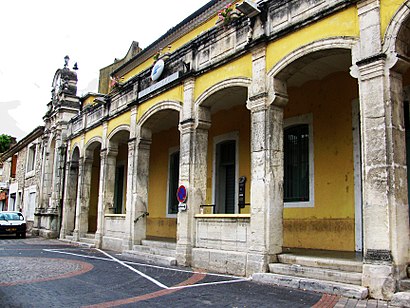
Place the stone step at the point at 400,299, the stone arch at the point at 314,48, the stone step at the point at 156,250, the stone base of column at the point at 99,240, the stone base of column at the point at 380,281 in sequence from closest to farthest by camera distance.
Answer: the stone step at the point at 400,299, the stone base of column at the point at 380,281, the stone arch at the point at 314,48, the stone step at the point at 156,250, the stone base of column at the point at 99,240

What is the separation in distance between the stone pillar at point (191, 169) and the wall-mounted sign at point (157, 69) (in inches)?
68.4

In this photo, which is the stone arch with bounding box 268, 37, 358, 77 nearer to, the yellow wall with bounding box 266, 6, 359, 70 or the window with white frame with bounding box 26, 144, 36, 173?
the yellow wall with bounding box 266, 6, 359, 70

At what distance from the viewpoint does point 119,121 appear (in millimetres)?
15023

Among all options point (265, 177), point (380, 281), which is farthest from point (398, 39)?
point (380, 281)

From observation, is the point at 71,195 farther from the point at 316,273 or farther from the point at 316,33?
the point at 316,33

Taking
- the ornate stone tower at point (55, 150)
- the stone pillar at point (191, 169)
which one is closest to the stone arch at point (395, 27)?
the stone pillar at point (191, 169)

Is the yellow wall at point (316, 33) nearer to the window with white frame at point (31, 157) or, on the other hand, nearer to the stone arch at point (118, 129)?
the stone arch at point (118, 129)

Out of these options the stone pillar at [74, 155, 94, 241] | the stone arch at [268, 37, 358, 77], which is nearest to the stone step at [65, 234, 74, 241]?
the stone pillar at [74, 155, 94, 241]

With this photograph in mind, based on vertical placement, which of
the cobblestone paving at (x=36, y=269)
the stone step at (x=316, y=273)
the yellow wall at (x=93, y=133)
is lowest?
the cobblestone paving at (x=36, y=269)

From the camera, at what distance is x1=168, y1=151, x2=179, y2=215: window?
16041 millimetres

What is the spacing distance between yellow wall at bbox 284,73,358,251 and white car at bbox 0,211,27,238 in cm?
1509

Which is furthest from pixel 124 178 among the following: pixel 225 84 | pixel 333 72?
pixel 333 72

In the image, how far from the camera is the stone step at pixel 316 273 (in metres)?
6.59

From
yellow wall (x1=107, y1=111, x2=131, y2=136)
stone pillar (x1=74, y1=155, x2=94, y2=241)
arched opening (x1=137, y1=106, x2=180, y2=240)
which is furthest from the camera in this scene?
stone pillar (x1=74, y1=155, x2=94, y2=241)
